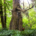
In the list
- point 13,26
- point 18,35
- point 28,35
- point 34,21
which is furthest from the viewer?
point 34,21

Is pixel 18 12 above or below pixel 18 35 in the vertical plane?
above

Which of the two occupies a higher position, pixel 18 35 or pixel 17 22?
pixel 17 22

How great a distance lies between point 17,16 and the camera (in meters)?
2.50

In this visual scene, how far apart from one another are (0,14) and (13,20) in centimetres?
67

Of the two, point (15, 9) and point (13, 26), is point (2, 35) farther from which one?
point (15, 9)

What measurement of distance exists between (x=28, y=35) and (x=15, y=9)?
105 centimetres

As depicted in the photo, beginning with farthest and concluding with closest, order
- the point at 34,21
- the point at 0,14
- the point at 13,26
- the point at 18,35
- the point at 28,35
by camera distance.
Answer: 1. the point at 34,21
2. the point at 0,14
3. the point at 13,26
4. the point at 28,35
5. the point at 18,35

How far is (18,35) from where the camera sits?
1.73 metres

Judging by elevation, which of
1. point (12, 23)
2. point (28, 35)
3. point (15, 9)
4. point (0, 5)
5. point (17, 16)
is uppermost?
point (0, 5)

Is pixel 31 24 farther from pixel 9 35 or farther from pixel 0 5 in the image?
pixel 9 35

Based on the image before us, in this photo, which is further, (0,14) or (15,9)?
(0,14)

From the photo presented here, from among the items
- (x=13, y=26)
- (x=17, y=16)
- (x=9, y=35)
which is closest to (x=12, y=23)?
(x=13, y=26)

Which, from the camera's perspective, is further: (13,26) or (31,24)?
(31,24)

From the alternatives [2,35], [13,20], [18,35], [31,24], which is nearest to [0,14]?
[13,20]
